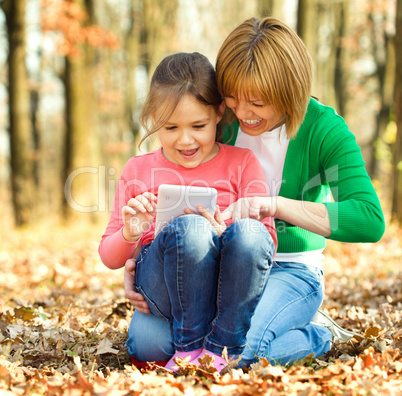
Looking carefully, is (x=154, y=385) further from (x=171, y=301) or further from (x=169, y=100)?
(x=169, y=100)

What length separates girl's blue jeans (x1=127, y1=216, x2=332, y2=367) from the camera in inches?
78.2

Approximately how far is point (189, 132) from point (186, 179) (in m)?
0.25

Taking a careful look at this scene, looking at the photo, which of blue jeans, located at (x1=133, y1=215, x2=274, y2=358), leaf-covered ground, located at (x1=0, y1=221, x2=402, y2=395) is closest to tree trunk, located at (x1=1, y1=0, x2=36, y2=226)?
leaf-covered ground, located at (x1=0, y1=221, x2=402, y2=395)

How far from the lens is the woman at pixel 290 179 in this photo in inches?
85.8

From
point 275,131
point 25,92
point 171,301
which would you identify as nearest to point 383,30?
point 25,92

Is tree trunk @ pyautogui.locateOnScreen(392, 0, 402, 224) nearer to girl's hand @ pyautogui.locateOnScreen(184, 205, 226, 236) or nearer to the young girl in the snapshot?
the young girl

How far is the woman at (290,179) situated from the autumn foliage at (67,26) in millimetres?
8089

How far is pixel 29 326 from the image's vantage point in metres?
2.77

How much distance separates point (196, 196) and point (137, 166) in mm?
529

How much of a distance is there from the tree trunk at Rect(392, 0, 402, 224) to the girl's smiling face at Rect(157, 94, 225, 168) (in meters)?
4.72

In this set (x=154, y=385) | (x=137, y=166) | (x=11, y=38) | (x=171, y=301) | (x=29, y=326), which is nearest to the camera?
(x=154, y=385)

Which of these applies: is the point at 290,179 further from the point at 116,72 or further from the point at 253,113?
the point at 116,72

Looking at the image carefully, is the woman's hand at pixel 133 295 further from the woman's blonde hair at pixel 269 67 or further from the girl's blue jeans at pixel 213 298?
the woman's blonde hair at pixel 269 67

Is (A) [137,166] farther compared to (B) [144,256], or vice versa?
(A) [137,166]
